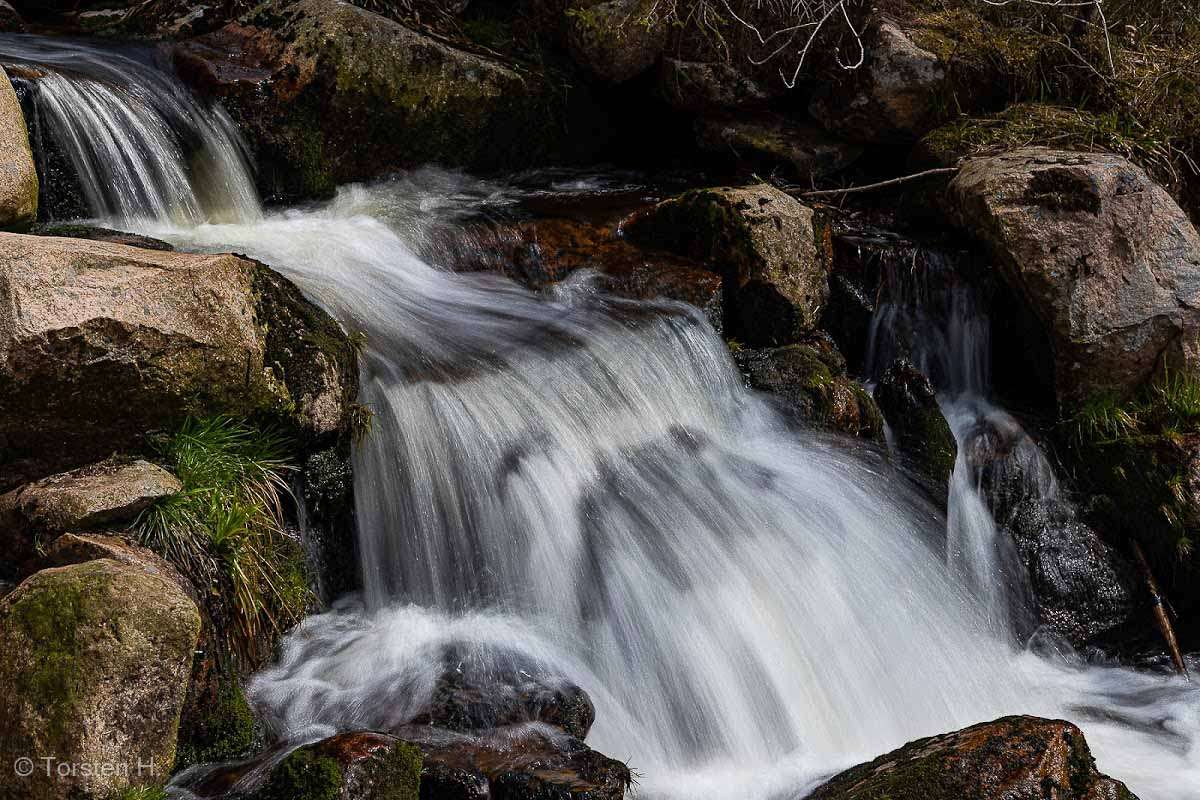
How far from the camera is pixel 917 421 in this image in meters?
6.05

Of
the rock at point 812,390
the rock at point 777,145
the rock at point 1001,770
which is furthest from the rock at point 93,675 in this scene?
the rock at point 777,145

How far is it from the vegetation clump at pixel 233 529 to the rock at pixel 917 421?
131 inches

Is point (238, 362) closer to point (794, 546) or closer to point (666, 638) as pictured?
point (666, 638)

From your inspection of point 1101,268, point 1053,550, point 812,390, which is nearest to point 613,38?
point 812,390

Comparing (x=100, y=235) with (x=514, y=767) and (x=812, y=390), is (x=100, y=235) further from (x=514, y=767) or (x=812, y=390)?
(x=812, y=390)

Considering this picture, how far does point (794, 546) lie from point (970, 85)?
4.31m

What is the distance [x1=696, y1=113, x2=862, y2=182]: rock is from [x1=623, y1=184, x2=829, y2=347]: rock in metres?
1.67

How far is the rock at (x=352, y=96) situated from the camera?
714 centimetres

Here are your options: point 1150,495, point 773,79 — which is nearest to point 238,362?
point 1150,495

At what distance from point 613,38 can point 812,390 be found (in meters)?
3.76

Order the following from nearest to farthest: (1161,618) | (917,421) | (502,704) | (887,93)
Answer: (502,704), (1161,618), (917,421), (887,93)

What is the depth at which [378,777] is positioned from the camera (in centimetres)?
312

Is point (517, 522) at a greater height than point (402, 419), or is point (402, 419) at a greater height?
point (402, 419)

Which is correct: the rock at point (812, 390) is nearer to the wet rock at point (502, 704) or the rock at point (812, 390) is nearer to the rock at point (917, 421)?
the rock at point (917, 421)
